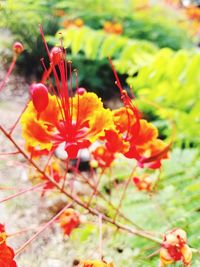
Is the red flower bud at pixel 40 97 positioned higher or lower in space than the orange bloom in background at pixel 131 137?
higher

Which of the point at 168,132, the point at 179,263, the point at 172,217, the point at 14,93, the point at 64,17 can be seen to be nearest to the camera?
the point at 179,263

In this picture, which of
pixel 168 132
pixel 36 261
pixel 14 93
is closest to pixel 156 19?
pixel 14 93

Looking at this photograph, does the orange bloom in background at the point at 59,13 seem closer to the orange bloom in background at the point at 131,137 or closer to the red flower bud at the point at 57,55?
the orange bloom in background at the point at 131,137

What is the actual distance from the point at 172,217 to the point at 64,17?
10.4ft

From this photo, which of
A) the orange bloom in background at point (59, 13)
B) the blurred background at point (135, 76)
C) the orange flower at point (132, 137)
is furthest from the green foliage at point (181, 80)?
the orange bloom in background at point (59, 13)

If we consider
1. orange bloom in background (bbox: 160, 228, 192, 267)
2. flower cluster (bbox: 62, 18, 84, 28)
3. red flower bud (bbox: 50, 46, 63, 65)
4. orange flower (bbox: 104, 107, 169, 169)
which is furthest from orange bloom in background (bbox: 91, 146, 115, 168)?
flower cluster (bbox: 62, 18, 84, 28)

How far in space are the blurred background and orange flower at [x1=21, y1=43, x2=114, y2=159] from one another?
0.44ft

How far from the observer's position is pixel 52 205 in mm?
1942

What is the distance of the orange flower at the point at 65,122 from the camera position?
2.67 ft

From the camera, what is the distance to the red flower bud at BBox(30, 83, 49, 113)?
79 centimetres

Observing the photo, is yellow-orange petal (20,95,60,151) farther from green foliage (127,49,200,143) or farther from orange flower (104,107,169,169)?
green foliage (127,49,200,143)

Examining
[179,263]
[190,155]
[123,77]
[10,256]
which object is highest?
[10,256]

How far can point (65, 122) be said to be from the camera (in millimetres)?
826

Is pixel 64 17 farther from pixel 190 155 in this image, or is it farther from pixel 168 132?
pixel 190 155
